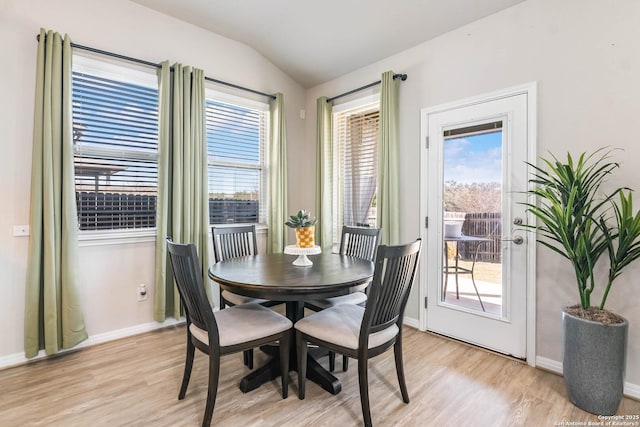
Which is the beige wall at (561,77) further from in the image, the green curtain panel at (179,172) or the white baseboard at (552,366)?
the green curtain panel at (179,172)

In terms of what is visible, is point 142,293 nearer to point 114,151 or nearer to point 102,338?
point 102,338

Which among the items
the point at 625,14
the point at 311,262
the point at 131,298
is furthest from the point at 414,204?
the point at 131,298

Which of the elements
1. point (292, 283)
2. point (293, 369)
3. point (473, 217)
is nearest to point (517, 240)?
point (473, 217)

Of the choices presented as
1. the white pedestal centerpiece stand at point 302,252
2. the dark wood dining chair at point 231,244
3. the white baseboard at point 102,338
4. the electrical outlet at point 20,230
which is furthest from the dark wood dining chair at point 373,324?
the electrical outlet at point 20,230

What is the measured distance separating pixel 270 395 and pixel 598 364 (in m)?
1.95

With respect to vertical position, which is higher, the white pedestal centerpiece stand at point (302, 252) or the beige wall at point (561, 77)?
the beige wall at point (561, 77)

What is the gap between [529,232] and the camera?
2.52 m

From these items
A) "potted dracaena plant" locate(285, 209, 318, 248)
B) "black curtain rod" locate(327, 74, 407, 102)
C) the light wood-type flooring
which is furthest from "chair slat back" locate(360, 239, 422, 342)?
"black curtain rod" locate(327, 74, 407, 102)

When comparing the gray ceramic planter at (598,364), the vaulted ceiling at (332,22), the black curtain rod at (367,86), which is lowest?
the gray ceramic planter at (598,364)

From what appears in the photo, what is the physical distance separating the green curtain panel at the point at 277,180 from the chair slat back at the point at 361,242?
0.96 m

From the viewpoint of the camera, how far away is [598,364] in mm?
1891

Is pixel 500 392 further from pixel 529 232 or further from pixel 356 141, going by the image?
pixel 356 141

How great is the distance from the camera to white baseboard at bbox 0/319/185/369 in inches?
96.1

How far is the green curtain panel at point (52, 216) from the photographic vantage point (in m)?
2.44
